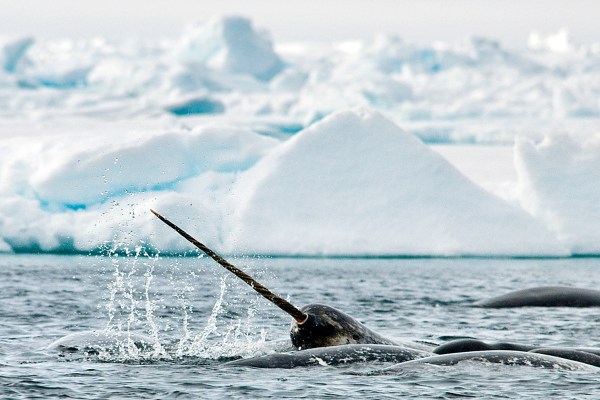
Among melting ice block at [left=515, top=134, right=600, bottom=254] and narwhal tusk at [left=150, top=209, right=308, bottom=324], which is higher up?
melting ice block at [left=515, top=134, right=600, bottom=254]

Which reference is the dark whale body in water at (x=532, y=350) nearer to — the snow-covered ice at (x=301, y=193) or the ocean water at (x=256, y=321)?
the ocean water at (x=256, y=321)

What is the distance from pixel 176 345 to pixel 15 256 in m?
12.4

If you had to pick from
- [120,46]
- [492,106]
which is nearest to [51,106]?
[492,106]

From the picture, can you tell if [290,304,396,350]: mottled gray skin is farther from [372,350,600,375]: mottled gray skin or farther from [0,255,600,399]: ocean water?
[372,350,600,375]: mottled gray skin

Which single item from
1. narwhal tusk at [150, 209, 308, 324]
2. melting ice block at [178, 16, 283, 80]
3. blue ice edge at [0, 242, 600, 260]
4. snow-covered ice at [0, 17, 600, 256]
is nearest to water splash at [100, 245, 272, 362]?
narwhal tusk at [150, 209, 308, 324]

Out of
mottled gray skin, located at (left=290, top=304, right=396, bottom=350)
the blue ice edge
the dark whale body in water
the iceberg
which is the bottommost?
the dark whale body in water

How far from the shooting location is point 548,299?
651 inches

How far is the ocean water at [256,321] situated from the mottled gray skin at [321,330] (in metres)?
0.51

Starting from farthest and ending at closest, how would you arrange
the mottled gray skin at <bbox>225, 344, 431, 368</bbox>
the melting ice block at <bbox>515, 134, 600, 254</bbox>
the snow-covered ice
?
the melting ice block at <bbox>515, 134, 600, 254</bbox>, the snow-covered ice, the mottled gray skin at <bbox>225, 344, 431, 368</bbox>

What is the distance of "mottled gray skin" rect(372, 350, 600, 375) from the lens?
9.24 m

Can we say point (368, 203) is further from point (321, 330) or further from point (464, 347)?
point (464, 347)

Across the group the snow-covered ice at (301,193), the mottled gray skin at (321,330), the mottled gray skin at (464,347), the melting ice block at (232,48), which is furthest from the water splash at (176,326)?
the melting ice block at (232,48)

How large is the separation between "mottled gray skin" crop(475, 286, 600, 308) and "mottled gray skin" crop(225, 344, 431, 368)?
22.1ft

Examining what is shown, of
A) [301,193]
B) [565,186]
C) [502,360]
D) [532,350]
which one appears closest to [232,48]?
[565,186]
